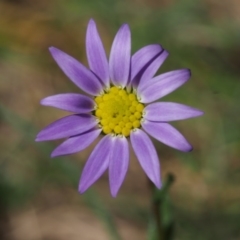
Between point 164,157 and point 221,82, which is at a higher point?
point 221,82

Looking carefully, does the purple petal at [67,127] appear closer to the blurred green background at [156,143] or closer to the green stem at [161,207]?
the green stem at [161,207]

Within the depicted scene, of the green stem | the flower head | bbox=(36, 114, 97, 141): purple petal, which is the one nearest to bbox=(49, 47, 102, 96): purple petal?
the flower head

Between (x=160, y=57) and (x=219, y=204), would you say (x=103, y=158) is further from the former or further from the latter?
(x=219, y=204)

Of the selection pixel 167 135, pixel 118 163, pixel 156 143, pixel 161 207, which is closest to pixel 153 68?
pixel 167 135

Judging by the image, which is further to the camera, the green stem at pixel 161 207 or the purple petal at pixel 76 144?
the green stem at pixel 161 207

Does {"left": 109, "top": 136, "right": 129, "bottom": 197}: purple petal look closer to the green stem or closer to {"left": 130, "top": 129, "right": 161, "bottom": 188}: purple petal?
{"left": 130, "top": 129, "right": 161, "bottom": 188}: purple petal

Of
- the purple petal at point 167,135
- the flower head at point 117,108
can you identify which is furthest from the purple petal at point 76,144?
the purple petal at point 167,135

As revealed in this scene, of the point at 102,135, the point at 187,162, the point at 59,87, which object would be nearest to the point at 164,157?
the point at 187,162
